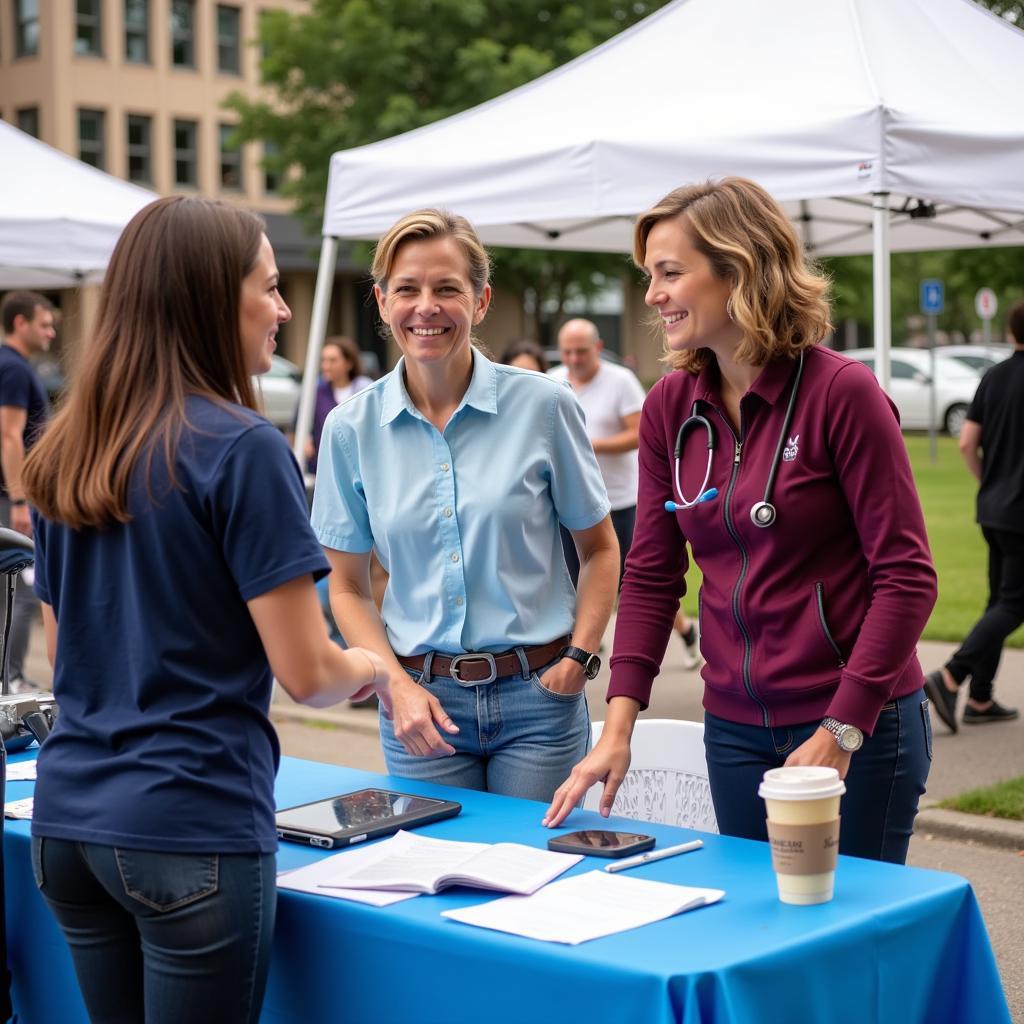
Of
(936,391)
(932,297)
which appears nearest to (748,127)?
(932,297)

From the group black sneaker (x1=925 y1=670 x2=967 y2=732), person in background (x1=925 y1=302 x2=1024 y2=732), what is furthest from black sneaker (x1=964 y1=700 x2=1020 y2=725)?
black sneaker (x1=925 y1=670 x2=967 y2=732)

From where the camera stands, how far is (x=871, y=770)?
2.65 metres

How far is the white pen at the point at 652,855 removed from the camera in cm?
239

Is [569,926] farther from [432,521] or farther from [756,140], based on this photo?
[756,140]

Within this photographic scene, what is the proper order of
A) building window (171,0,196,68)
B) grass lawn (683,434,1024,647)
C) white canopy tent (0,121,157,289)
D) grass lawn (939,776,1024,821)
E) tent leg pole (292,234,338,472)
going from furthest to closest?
building window (171,0,196,68), grass lawn (683,434,1024,647), white canopy tent (0,121,157,289), tent leg pole (292,234,338,472), grass lawn (939,776,1024,821)

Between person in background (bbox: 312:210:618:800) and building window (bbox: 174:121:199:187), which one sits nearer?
person in background (bbox: 312:210:618:800)

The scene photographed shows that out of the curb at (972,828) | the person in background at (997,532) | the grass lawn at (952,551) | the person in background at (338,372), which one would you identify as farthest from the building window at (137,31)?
the curb at (972,828)

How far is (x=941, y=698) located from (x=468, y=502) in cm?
419

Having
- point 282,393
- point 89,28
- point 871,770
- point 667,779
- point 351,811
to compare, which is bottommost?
point 667,779

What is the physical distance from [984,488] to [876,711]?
186 inches

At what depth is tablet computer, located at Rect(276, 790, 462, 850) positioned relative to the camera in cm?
262

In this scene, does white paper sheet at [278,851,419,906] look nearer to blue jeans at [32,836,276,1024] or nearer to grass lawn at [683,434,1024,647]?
blue jeans at [32,836,276,1024]

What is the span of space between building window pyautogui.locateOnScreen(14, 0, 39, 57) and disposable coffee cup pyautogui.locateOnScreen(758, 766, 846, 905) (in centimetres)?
3648

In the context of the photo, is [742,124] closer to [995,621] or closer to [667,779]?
[995,621]
